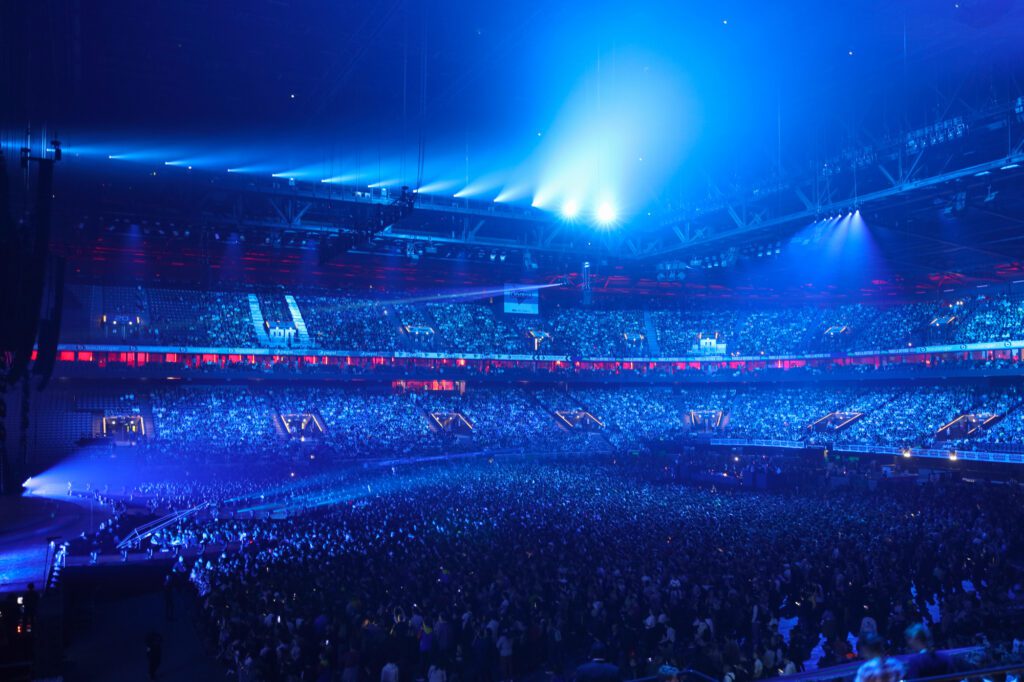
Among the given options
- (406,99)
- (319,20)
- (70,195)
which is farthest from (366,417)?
(319,20)

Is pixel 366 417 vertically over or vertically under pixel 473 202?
under

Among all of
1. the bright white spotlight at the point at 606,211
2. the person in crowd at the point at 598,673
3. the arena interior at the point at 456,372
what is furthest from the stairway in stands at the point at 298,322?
the person in crowd at the point at 598,673

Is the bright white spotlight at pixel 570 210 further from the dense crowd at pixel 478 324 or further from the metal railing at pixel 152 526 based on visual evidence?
the dense crowd at pixel 478 324

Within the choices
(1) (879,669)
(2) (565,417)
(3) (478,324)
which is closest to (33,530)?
(1) (879,669)

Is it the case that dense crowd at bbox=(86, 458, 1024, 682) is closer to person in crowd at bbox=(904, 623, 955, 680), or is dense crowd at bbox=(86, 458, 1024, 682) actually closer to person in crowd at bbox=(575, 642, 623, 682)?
person in crowd at bbox=(904, 623, 955, 680)

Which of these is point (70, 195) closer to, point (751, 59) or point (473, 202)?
point (473, 202)

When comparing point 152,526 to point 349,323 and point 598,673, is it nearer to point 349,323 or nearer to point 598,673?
point 598,673
